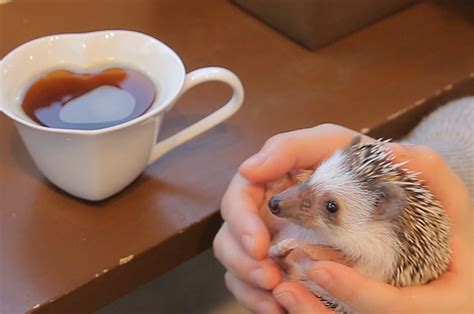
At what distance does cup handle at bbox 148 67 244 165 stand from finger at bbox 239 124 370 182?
67mm

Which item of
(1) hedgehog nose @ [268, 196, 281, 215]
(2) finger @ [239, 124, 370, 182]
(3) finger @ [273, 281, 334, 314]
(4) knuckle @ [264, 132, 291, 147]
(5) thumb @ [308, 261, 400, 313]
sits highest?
(4) knuckle @ [264, 132, 291, 147]

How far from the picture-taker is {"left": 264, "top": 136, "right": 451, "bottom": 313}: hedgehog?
0.69 m

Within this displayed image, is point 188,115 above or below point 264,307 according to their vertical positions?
above

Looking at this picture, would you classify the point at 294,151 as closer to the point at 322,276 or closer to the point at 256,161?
the point at 256,161

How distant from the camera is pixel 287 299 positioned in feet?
2.31

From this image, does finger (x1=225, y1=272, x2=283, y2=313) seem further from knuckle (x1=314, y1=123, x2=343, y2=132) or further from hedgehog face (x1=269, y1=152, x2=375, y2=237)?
knuckle (x1=314, y1=123, x2=343, y2=132)

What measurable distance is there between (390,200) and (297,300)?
14 centimetres

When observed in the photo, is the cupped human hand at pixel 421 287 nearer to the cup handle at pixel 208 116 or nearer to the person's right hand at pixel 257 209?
the person's right hand at pixel 257 209

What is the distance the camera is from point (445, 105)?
973 millimetres

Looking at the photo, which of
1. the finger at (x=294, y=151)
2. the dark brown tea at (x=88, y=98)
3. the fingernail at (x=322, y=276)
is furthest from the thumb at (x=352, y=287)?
the dark brown tea at (x=88, y=98)

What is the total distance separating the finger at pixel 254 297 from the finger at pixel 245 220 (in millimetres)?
66

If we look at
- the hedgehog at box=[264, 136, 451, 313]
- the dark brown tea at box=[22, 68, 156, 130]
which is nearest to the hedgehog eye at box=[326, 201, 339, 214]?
the hedgehog at box=[264, 136, 451, 313]

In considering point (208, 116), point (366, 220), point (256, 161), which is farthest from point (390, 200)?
point (208, 116)

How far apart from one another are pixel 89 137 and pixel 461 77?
21.9 inches
